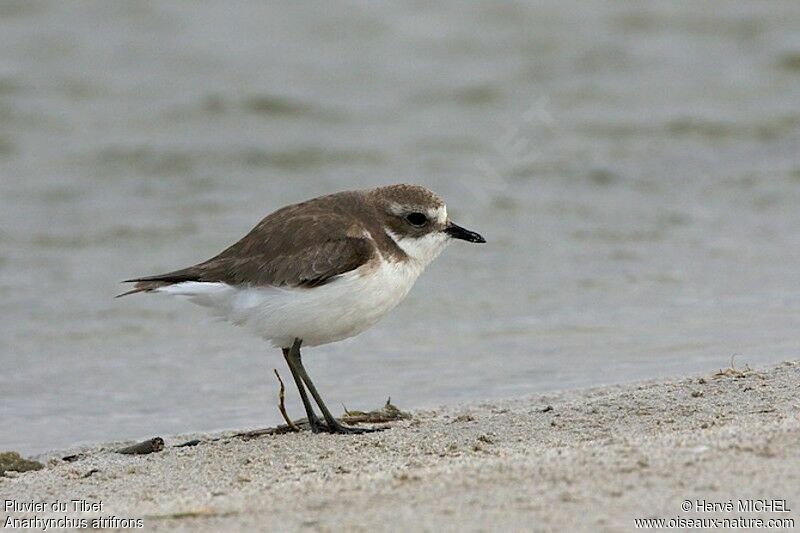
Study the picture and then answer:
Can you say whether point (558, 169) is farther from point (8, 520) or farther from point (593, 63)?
point (8, 520)

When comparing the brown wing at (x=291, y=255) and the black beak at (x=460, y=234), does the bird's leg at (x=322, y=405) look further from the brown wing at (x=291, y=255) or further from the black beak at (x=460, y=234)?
the black beak at (x=460, y=234)

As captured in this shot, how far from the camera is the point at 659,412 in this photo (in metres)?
6.55

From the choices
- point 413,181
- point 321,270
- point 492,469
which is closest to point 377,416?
point 321,270

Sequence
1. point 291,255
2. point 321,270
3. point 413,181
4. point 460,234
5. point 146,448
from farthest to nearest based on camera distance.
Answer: point 413,181 < point 460,234 < point 146,448 < point 291,255 < point 321,270

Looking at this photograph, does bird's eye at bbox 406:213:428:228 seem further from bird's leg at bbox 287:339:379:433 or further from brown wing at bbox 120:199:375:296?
bird's leg at bbox 287:339:379:433

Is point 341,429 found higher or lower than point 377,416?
lower

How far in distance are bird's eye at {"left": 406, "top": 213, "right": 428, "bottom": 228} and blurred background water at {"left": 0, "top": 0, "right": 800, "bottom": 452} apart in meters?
1.44

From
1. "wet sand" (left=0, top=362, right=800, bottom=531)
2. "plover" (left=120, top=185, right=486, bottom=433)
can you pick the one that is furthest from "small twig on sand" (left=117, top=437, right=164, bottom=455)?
"plover" (left=120, top=185, right=486, bottom=433)

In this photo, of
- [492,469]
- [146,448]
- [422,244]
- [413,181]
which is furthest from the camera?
[413,181]

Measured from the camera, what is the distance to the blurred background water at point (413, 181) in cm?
869

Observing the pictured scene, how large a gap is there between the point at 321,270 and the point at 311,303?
17 centimetres

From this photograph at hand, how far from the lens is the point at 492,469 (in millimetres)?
5145

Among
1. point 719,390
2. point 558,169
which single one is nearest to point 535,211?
point 558,169

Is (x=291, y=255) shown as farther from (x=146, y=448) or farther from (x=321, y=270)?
(x=146, y=448)
